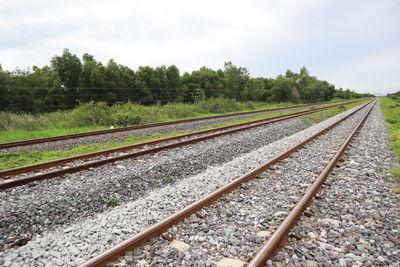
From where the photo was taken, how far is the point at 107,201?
427 centimetres

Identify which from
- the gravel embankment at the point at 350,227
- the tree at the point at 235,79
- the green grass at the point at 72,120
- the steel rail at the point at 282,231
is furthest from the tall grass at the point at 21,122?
the tree at the point at 235,79

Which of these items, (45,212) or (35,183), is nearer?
(45,212)

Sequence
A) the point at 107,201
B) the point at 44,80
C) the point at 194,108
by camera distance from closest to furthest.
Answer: the point at 107,201 → the point at 194,108 → the point at 44,80

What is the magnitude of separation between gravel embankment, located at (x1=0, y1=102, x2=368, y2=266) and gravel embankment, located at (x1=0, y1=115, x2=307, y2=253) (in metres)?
0.02

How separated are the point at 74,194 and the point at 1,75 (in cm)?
2434

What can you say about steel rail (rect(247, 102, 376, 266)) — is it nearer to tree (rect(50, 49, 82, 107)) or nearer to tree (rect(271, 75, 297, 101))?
tree (rect(50, 49, 82, 107))

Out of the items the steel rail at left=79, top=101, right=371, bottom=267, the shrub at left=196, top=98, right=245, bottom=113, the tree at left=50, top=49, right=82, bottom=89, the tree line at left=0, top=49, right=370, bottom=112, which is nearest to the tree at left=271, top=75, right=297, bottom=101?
the tree line at left=0, top=49, right=370, bottom=112

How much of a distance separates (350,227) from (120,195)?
4.07 m

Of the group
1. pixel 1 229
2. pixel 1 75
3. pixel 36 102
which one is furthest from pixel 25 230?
pixel 36 102

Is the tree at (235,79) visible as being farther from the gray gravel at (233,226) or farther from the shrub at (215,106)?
the gray gravel at (233,226)

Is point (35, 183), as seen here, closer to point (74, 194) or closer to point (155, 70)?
point (74, 194)

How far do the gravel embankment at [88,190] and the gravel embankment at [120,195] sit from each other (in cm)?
2

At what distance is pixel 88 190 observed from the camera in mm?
4586

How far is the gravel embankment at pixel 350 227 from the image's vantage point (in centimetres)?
264
